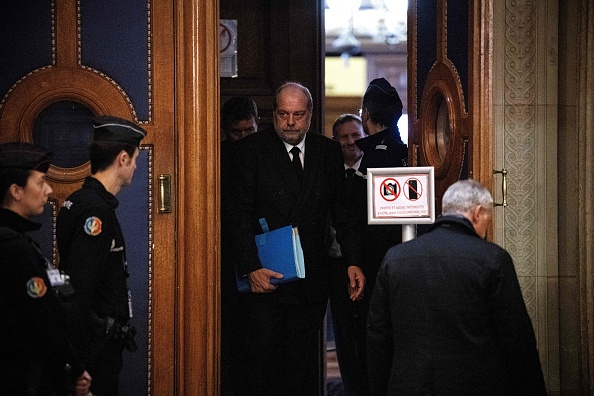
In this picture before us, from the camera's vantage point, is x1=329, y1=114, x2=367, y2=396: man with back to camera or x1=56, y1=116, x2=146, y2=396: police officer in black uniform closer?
x1=56, y1=116, x2=146, y2=396: police officer in black uniform

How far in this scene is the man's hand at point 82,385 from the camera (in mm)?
2924

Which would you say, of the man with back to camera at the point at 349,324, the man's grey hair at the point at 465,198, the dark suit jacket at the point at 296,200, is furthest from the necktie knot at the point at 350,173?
the man's grey hair at the point at 465,198

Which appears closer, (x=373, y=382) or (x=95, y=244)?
(x=95, y=244)

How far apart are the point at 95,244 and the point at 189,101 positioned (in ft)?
3.85

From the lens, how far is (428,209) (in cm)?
377

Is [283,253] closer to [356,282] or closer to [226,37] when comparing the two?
[356,282]

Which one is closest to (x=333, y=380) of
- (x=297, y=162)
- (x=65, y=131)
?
(x=297, y=162)

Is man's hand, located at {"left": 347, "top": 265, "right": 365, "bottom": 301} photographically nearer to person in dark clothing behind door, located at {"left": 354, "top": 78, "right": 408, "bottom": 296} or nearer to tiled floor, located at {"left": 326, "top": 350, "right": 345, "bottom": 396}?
person in dark clothing behind door, located at {"left": 354, "top": 78, "right": 408, "bottom": 296}

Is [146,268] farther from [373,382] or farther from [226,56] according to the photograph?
[226,56]

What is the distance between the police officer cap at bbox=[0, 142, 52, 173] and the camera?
2.92 m

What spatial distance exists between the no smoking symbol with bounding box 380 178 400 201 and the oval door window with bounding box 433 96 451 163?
2.70 feet

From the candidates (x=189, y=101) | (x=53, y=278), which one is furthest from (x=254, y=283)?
(x=53, y=278)

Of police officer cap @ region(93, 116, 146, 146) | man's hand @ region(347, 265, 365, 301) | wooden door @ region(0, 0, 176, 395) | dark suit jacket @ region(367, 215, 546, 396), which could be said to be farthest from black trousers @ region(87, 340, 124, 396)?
man's hand @ region(347, 265, 365, 301)

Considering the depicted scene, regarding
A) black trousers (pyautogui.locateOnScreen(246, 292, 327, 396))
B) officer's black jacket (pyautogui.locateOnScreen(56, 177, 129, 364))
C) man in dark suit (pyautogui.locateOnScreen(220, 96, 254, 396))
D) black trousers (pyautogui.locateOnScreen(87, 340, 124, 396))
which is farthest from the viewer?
man in dark suit (pyautogui.locateOnScreen(220, 96, 254, 396))
